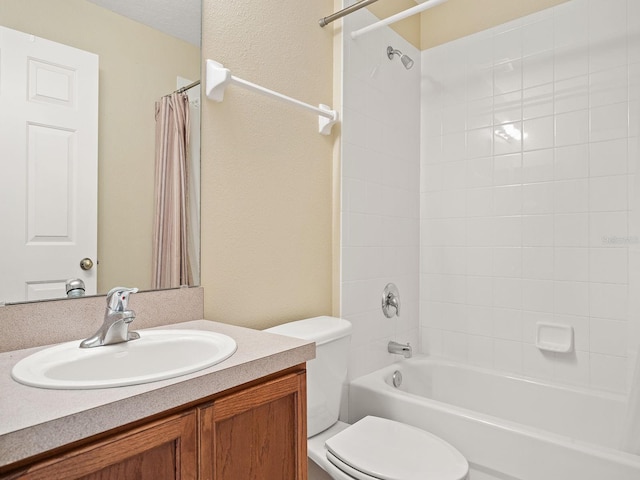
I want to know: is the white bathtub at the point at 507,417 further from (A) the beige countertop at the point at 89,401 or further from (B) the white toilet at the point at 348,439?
(A) the beige countertop at the point at 89,401

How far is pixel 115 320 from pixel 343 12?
1549 mm

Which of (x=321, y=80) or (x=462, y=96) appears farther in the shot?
(x=462, y=96)

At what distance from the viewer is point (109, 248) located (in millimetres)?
1186

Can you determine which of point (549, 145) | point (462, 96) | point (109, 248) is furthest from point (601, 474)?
point (462, 96)

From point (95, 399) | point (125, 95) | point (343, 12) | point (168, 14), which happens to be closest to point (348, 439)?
point (95, 399)

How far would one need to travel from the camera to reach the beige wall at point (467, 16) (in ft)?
7.20

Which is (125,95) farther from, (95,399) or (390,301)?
(390,301)

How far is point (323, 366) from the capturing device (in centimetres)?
157

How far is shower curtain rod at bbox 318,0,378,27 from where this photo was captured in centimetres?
175

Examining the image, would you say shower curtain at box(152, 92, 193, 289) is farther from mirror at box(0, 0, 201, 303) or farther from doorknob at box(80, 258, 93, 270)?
doorknob at box(80, 258, 93, 270)

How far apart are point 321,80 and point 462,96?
93cm

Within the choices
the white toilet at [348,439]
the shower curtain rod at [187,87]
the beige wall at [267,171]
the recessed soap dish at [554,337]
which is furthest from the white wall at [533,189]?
the shower curtain rod at [187,87]

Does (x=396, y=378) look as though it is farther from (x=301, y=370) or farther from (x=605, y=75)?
(x=605, y=75)

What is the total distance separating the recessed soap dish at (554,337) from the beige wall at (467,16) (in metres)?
1.60
